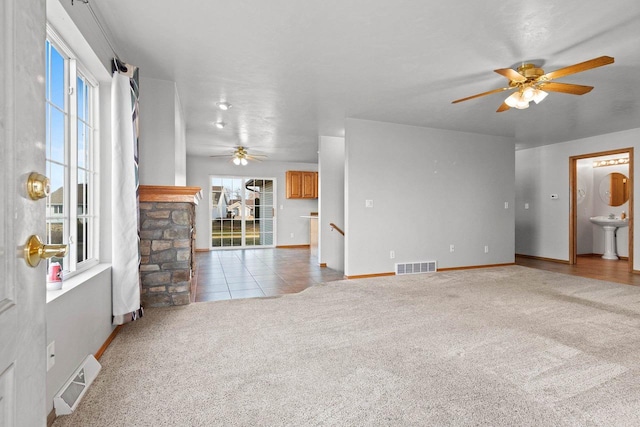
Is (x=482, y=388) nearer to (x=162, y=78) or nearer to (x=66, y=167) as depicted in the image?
(x=66, y=167)

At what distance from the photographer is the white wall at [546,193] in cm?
644

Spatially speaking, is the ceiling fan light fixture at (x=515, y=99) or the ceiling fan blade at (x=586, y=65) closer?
the ceiling fan blade at (x=586, y=65)

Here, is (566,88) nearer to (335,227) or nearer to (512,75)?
(512,75)

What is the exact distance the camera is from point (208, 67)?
3256 millimetres

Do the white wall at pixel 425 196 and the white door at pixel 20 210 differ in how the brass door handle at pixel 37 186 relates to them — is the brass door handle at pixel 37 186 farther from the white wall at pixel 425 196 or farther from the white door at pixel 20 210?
the white wall at pixel 425 196

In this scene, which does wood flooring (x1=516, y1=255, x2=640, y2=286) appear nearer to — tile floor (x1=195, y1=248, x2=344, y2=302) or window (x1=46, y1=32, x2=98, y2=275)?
tile floor (x1=195, y1=248, x2=344, y2=302)

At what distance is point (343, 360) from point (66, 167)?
2.22 meters

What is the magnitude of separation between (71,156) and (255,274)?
11.7ft

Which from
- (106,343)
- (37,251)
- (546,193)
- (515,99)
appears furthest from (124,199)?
(546,193)

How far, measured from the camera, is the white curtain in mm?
2678

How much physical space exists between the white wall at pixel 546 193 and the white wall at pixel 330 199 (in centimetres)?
425

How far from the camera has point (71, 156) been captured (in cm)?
222

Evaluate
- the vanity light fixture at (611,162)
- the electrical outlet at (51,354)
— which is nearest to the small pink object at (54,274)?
the electrical outlet at (51,354)

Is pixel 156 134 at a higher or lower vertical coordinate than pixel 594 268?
higher
